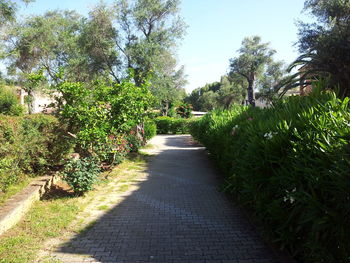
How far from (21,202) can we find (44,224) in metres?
0.64

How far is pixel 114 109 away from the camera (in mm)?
7324

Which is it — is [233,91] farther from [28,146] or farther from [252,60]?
[28,146]

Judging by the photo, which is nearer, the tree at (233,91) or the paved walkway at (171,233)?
the paved walkway at (171,233)

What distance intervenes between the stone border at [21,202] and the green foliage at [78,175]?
543 mm

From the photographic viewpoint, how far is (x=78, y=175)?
18.4 feet

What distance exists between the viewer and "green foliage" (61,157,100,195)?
5562 mm

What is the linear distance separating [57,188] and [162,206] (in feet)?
8.69

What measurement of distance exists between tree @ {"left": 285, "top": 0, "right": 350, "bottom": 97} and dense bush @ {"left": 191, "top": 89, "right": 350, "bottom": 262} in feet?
44.1

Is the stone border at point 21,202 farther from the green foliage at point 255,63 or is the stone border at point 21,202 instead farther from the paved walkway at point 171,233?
the green foliage at point 255,63

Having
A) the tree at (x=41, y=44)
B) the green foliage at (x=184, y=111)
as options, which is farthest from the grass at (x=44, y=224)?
the green foliage at (x=184, y=111)

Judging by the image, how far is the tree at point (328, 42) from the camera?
52.1 ft

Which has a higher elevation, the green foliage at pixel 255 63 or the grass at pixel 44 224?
the green foliage at pixel 255 63

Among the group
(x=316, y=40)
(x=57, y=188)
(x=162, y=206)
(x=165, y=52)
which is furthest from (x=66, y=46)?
(x=162, y=206)

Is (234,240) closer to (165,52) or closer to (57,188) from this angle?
(57,188)
